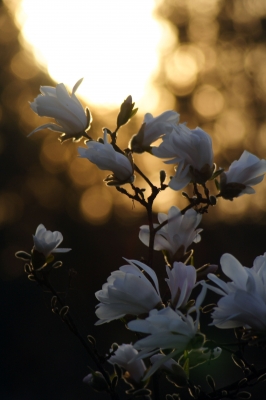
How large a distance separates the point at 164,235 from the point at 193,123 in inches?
317

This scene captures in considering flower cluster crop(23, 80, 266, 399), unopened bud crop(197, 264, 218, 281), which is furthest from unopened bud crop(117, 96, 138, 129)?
unopened bud crop(197, 264, 218, 281)

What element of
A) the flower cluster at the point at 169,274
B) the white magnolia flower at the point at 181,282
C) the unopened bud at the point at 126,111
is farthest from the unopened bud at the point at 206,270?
the unopened bud at the point at 126,111

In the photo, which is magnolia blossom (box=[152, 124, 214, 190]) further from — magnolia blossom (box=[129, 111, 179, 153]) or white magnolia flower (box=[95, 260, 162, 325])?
white magnolia flower (box=[95, 260, 162, 325])

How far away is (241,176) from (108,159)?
0.80ft

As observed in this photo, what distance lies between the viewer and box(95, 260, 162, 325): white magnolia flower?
913mm

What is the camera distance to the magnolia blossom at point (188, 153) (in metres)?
1.05

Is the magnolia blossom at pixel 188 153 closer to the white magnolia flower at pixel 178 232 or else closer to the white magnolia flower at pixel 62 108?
the white magnolia flower at pixel 178 232

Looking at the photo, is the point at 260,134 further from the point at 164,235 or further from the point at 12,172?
the point at 164,235

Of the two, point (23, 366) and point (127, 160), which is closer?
point (127, 160)

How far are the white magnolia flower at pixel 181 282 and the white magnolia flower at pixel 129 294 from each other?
0.08 ft

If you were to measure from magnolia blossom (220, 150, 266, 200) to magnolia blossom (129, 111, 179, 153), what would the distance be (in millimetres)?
142

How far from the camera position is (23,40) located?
33.4ft

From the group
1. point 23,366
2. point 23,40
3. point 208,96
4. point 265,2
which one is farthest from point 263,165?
point 23,40

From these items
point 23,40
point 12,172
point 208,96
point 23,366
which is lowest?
point 23,366
